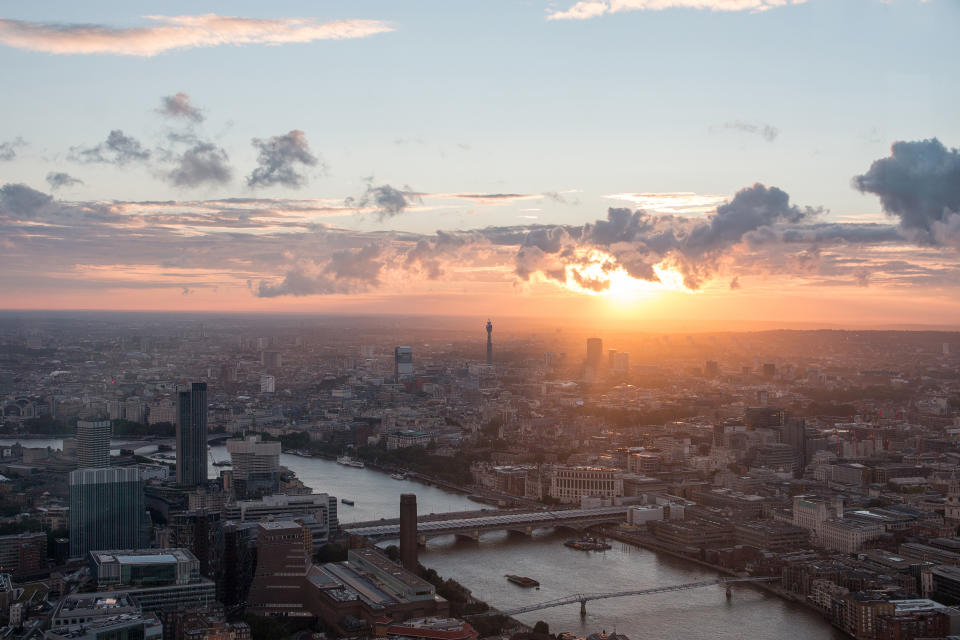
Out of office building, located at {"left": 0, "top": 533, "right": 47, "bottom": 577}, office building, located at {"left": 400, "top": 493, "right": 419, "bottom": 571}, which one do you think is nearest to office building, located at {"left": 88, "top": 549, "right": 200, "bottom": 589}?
office building, located at {"left": 0, "top": 533, "right": 47, "bottom": 577}

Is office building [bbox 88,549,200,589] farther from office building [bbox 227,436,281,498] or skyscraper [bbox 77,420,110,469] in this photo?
skyscraper [bbox 77,420,110,469]

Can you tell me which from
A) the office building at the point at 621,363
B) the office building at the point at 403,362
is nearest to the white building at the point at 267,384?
the office building at the point at 403,362

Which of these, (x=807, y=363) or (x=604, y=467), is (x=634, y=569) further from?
(x=807, y=363)

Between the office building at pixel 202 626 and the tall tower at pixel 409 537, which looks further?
the tall tower at pixel 409 537

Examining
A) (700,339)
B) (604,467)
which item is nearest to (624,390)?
(604,467)

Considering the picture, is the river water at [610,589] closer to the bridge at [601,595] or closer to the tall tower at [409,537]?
the bridge at [601,595]

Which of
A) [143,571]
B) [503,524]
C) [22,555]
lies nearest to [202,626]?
[143,571]
